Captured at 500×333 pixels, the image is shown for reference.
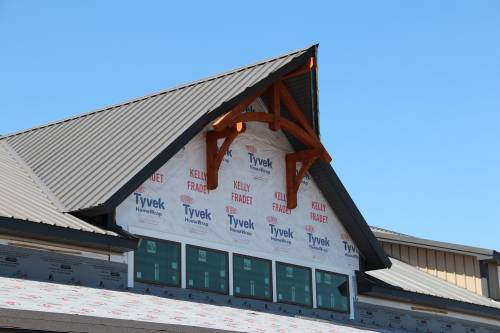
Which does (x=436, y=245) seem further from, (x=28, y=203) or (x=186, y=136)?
(x=28, y=203)

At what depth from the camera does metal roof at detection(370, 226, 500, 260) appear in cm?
3431

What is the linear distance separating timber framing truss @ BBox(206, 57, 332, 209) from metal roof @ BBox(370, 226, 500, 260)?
313 inches

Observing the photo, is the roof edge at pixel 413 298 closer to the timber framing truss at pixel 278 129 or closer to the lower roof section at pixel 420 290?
the lower roof section at pixel 420 290

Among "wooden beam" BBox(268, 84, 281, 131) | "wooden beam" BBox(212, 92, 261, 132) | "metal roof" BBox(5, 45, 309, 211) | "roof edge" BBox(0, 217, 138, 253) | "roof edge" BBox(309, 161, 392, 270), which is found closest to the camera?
"roof edge" BBox(0, 217, 138, 253)

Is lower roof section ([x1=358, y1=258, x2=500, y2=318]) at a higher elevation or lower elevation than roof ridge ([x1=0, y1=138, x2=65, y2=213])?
lower

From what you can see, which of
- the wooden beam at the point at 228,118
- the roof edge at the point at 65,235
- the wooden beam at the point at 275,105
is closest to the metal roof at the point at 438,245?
the wooden beam at the point at 275,105

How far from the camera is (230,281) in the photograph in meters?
25.0

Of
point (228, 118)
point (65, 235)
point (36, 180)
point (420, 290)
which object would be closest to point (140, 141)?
point (228, 118)

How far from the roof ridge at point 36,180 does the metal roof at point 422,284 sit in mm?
10140

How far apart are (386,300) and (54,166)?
33.6 ft

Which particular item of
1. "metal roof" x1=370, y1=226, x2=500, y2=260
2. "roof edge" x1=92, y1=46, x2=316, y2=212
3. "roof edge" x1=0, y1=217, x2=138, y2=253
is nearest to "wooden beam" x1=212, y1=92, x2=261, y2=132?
"roof edge" x1=92, y1=46, x2=316, y2=212

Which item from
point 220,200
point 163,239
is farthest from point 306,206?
point 163,239

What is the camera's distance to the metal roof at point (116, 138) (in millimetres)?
23000

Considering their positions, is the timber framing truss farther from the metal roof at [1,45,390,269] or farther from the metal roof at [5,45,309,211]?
the metal roof at [5,45,309,211]
